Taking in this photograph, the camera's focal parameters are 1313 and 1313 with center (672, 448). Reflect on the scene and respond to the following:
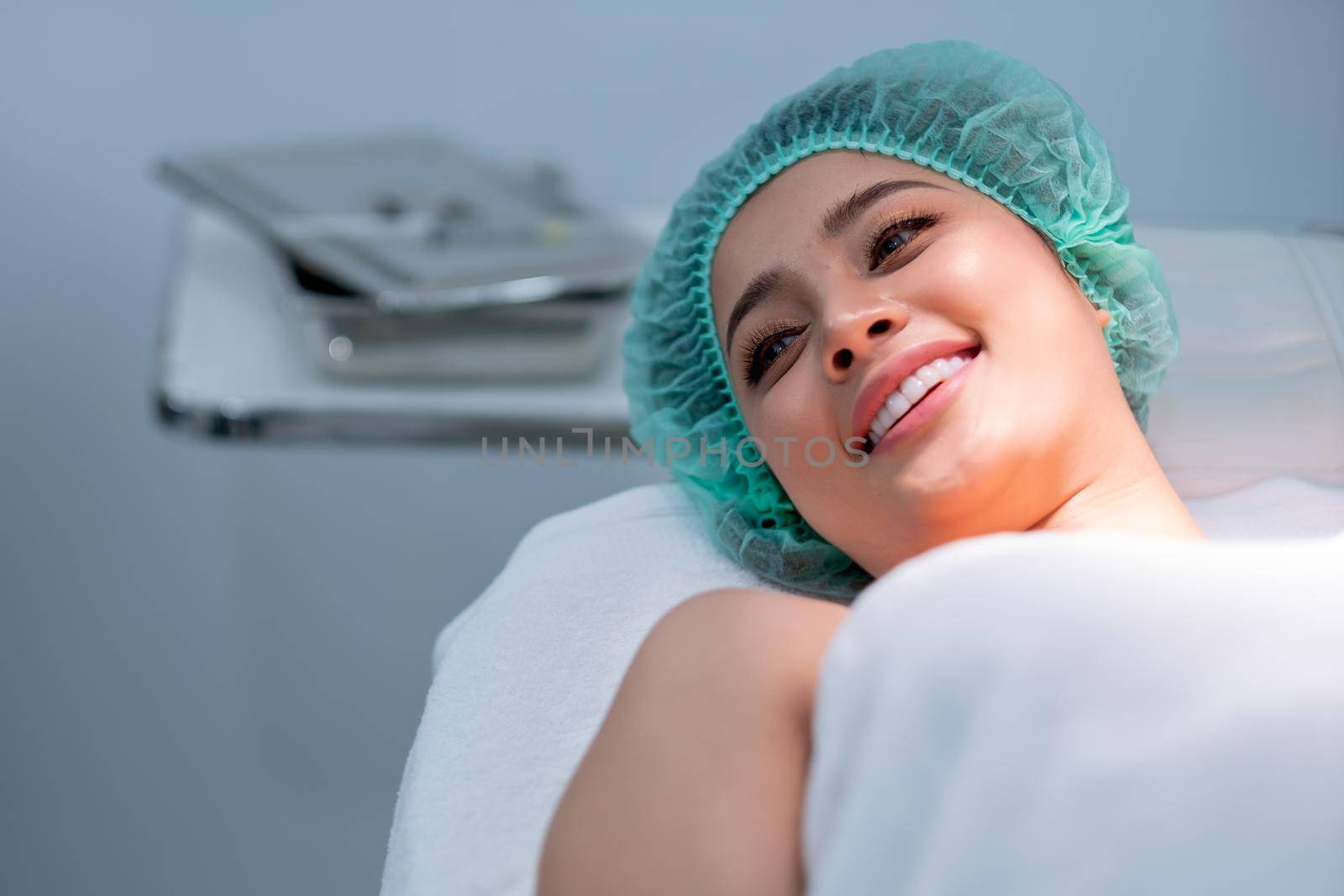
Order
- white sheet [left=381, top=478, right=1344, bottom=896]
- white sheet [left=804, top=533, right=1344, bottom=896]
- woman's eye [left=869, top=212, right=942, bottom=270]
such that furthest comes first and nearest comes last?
woman's eye [left=869, top=212, right=942, bottom=270]
white sheet [left=381, top=478, right=1344, bottom=896]
white sheet [left=804, top=533, right=1344, bottom=896]

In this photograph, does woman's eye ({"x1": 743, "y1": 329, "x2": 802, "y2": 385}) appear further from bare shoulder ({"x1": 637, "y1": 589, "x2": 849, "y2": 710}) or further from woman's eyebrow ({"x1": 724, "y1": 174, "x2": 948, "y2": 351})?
bare shoulder ({"x1": 637, "y1": 589, "x2": 849, "y2": 710})

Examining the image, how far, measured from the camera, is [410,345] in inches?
58.4

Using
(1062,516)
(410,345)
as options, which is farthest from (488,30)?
(1062,516)

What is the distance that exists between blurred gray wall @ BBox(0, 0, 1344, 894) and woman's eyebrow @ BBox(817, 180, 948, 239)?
0.85 metres

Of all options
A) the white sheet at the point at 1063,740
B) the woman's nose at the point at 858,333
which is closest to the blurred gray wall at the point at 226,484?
the woman's nose at the point at 858,333

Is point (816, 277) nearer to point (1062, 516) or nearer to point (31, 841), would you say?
point (1062, 516)

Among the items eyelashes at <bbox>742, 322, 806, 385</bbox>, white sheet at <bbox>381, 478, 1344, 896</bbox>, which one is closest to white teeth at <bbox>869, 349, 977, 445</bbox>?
eyelashes at <bbox>742, 322, 806, 385</bbox>

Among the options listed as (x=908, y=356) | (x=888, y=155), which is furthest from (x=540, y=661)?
(x=888, y=155)

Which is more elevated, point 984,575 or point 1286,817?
point 984,575

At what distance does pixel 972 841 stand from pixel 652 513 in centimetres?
54

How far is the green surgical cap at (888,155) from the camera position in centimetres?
102

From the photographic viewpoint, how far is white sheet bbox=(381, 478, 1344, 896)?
0.85 meters

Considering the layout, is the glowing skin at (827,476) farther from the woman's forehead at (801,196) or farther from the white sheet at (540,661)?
the white sheet at (540,661)

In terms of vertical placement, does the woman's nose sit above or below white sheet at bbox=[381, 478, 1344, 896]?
above
